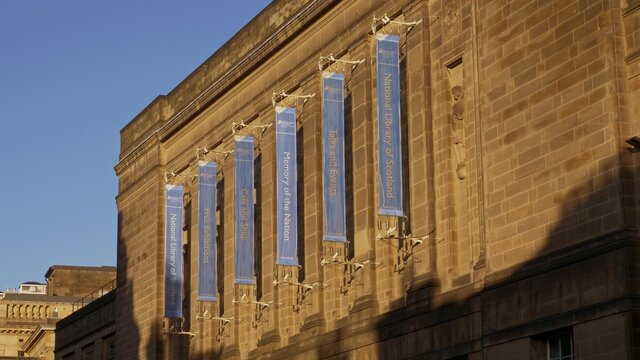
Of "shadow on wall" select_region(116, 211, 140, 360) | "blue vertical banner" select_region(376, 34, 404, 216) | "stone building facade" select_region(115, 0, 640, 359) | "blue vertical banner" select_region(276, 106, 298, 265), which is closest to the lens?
"stone building facade" select_region(115, 0, 640, 359)

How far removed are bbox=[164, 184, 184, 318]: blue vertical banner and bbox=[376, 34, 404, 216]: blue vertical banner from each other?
14.8m

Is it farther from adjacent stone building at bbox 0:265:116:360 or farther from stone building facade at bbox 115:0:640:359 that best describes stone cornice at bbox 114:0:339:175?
adjacent stone building at bbox 0:265:116:360

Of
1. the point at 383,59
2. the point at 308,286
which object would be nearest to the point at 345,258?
the point at 308,286

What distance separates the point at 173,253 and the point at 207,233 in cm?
367

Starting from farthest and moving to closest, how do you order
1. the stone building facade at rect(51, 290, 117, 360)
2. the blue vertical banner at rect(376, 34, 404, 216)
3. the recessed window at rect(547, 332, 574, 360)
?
the stone building facade at rect(51, 290, 117, 360), the blue vertical banner at rect(376, 34, 404, 216), the recessed window at rect(547, 332, 574, 360)

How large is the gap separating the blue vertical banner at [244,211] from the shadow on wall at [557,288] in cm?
997

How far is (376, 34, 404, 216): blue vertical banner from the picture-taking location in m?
33.6

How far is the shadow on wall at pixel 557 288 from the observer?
87.9 feet

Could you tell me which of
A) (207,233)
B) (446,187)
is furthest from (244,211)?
(446,187)

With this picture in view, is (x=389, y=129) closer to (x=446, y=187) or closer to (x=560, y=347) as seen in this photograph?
(x=446, y=187)

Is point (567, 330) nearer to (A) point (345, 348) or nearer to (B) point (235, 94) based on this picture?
(A) point (345, 348)

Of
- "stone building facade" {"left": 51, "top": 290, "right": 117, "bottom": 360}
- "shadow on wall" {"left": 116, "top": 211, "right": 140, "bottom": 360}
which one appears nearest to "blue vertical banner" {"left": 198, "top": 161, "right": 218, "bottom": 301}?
"shadow on wall" {"left": 116, "top": 211, "right": 140, "bottom": 360}

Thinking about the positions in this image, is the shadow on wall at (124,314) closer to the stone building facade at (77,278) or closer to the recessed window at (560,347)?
the recessed window at (560,347)

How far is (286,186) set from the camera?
3903 cm
